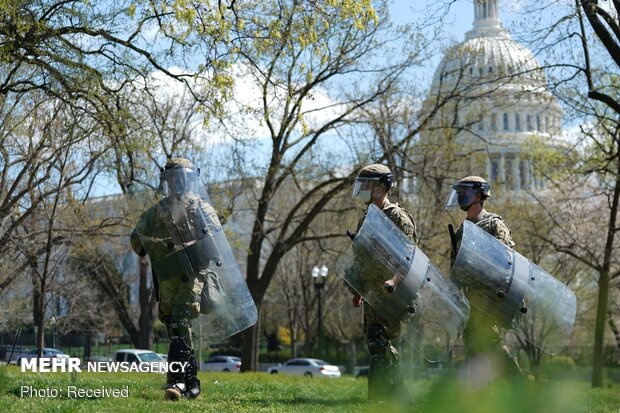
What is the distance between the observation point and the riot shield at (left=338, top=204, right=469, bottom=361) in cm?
682

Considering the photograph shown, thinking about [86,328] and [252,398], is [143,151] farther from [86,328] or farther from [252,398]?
[86,328]

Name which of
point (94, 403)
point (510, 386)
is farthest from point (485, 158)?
point (510, 386)

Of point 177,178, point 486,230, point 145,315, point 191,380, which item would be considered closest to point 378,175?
point 486,230

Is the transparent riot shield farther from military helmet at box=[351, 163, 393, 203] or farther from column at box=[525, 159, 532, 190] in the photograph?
column at box=[525, 159, 532, 190]

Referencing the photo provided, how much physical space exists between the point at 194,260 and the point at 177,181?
624 mm

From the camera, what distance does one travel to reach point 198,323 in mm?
7316

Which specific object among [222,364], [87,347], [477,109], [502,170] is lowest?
[222,364]

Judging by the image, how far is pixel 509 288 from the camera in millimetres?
7172

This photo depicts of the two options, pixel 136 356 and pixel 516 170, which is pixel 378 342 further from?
pixel 136 356

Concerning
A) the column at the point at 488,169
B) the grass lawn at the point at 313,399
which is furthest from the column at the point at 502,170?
the grass lawn at the point at 313,399

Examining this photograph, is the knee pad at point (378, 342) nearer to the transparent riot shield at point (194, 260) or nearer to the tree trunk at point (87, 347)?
the transparent riot shield at point (194, 260)

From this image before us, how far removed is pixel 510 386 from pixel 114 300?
36.6m

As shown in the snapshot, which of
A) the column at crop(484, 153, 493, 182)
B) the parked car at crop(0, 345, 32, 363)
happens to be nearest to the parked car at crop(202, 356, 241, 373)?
the parked car at crop(0, 345, 32, 363)

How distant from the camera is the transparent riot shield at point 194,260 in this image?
7.22 m
